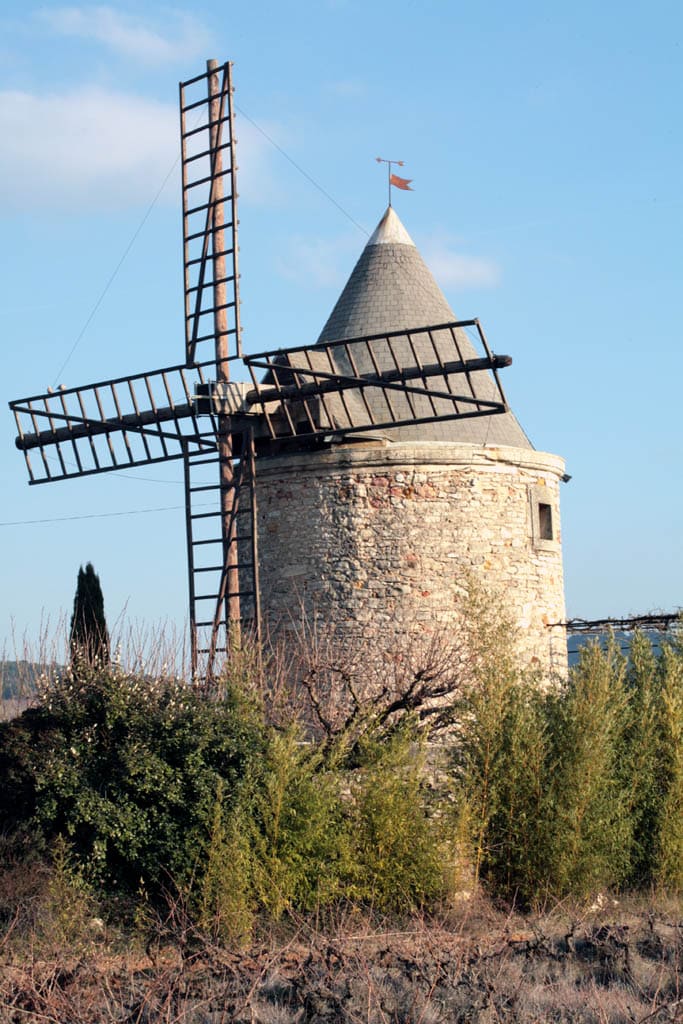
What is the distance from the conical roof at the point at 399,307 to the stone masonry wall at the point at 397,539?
1.65ft

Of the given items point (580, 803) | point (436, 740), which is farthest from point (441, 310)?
point (580, 803)

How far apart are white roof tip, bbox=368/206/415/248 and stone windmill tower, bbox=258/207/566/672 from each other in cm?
227

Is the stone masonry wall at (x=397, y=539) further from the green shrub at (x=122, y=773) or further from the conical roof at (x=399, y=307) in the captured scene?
the green shrub at (x=122, y=773)

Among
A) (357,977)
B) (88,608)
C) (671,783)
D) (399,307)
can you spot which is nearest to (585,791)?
(671,783)

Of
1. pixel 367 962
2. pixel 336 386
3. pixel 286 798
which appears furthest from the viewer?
pixel 336 386

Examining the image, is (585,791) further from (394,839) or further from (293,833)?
(293,833)

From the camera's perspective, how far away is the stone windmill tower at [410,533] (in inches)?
527

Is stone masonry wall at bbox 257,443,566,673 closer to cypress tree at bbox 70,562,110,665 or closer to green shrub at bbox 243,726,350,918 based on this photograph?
cypress tree at bbox 70,562,110,665

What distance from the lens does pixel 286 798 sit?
10117 millimetres

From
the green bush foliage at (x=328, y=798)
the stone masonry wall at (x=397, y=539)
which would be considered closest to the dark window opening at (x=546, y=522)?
the stone masonry wall at (x=397, y=539)

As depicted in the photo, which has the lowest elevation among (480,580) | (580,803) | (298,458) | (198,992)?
(198,992)

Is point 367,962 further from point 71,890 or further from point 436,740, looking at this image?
point 436,740

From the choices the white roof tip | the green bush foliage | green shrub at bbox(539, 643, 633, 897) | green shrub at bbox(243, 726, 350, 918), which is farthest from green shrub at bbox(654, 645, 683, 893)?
the white roof tip

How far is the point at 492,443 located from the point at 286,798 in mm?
5274
